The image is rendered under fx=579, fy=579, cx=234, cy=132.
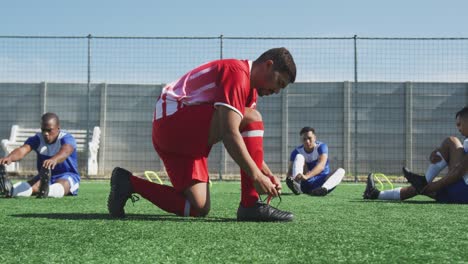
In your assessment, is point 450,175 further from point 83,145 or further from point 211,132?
point 83,145

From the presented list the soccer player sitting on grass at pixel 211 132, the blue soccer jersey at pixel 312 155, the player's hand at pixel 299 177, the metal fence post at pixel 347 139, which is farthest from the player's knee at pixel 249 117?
the metal fence post at pixel 347 139

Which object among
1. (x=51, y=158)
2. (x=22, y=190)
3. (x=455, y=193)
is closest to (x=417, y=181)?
(x=455, y=193)

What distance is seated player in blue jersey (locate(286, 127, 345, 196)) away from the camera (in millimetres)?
7285

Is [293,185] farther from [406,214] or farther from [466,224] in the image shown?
[466,224]


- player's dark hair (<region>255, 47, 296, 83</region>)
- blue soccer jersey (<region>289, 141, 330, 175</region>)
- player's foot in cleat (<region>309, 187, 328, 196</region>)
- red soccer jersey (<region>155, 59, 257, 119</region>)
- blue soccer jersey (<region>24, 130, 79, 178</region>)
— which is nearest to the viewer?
red soccer jersey (<region>155, 59, 257, 119</region>)

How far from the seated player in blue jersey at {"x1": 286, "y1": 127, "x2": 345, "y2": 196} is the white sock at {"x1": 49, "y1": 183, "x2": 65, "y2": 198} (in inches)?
106

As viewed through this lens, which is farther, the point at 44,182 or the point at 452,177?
the point at 44,182

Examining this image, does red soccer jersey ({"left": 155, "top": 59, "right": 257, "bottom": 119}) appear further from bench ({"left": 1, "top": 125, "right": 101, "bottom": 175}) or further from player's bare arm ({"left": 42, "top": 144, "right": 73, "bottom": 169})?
bench ({"left": 1, "top": 125, "right": 101, "bottom": 175})

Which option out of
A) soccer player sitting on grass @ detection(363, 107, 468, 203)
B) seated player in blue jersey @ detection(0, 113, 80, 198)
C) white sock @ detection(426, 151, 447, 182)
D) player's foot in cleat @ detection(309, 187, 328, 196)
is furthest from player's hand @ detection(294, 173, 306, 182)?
seated player in blue jersey @ detection(0, 113, 80, 198)

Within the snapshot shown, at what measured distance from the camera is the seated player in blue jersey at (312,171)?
23.9ft

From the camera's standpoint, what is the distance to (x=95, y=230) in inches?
119

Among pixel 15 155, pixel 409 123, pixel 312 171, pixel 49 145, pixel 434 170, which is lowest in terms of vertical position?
pixel 312 171

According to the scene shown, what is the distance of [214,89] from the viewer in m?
3.43

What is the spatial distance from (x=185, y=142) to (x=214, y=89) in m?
0.42
